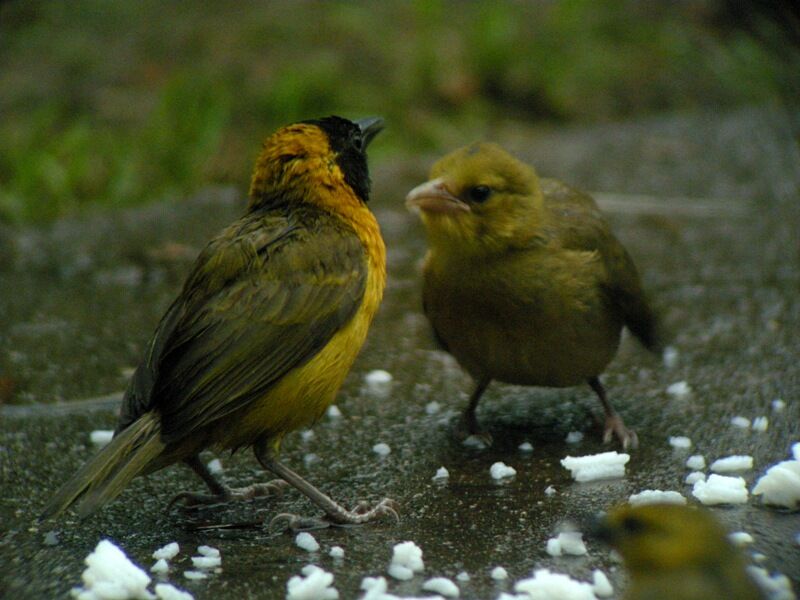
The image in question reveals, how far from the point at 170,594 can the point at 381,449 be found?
1372 mm

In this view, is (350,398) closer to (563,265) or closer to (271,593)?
(563,265)

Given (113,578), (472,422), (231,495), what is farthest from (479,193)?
(113,578)

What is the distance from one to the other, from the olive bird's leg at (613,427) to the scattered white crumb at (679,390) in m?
0.40

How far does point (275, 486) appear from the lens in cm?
404

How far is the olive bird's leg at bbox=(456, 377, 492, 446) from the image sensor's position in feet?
14.5

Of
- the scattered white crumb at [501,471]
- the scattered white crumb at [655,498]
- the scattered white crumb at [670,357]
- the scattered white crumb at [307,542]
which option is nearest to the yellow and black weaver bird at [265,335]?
the scattered white crumb at [307,542]

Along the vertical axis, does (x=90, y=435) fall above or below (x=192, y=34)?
below

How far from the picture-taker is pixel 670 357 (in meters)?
5.15

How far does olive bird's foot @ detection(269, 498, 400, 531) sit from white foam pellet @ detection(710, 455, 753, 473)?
3.74 ft

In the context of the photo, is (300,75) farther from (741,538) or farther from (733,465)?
(741,538)

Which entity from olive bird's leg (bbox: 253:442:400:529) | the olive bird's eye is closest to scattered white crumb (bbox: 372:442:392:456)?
olive bird's leg (bbox: 253:442:400:529)

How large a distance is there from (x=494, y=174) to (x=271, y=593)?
177 centimetres

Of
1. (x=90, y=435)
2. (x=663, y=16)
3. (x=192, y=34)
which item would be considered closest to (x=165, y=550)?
(x=90, y=435)

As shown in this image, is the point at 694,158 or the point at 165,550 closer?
the point at 165,550
